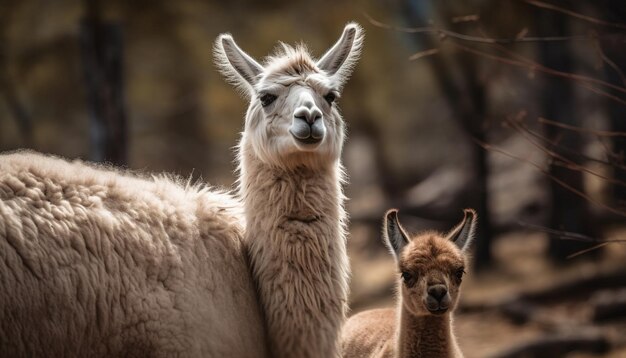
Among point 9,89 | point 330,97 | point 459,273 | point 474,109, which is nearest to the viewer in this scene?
point 459,273

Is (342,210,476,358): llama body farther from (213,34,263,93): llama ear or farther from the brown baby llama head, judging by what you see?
(213,34,263,93): llama ear

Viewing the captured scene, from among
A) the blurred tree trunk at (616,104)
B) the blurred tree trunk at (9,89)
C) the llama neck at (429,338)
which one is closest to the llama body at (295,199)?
the llama neck at (429,338)

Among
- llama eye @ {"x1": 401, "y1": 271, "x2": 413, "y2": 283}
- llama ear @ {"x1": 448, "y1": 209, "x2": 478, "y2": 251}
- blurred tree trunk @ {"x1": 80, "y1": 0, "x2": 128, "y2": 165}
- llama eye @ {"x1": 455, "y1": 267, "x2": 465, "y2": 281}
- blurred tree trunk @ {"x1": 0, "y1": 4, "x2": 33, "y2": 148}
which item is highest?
blurred tree trunk @ {"x1": 0, "y1": 4, "x2": 33, "y2": 148}

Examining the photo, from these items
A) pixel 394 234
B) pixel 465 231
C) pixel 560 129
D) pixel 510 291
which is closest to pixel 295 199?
pixel 394 234

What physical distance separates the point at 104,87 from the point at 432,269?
613 centimetres

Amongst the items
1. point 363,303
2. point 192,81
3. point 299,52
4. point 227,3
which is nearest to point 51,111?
point 192,81

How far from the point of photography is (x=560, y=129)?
1370 cm

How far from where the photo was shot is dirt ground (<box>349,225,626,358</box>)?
10.8 meters

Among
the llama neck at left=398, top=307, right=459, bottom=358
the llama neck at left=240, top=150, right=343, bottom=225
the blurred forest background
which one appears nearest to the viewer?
the llama neck at left=240, top=150, right=343, bottom=225

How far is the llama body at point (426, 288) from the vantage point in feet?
18.8

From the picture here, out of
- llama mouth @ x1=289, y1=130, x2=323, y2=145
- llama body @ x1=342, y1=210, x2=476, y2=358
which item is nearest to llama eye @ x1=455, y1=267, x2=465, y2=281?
llama body @ x1=342, y1=210, x2=476, y2=358

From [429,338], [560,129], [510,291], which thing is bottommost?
[429,338]

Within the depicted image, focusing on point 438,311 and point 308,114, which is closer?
point 308,114

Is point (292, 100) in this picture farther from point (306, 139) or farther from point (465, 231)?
point (465, 231)
